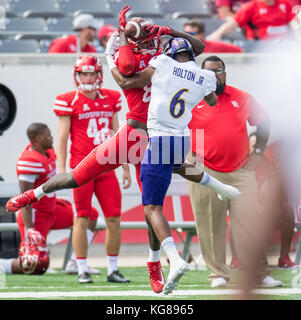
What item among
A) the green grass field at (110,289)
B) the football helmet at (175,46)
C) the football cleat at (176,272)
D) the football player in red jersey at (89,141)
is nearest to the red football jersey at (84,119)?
the football player in red jersey at (89,141)

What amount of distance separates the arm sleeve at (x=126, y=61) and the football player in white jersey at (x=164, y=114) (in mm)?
42

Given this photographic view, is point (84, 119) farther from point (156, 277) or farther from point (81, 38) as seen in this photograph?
point (81, 38)

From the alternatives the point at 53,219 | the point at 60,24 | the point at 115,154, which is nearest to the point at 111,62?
the point at 115,154

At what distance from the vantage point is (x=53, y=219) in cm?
701

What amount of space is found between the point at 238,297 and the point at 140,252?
6876 millimetres

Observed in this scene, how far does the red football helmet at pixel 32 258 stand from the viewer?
21.0ft

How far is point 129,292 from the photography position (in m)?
5.20

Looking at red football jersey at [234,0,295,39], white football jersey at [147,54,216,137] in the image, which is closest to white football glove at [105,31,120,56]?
white football jersey at [147,54,216,137]

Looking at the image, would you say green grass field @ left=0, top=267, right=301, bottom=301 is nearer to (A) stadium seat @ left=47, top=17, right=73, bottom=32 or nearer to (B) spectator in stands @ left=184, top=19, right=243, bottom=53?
(B) spectator in stands @ left=184, top=19, right=243, bottom=53

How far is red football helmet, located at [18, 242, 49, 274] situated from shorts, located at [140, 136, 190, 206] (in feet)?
7.33

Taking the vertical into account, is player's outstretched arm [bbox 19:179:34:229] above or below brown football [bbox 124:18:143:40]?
below

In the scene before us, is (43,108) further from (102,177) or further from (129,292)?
(129,292)

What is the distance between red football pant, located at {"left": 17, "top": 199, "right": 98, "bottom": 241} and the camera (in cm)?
677

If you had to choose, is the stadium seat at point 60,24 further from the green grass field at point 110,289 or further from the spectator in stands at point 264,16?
the green grass field at point 110,289
